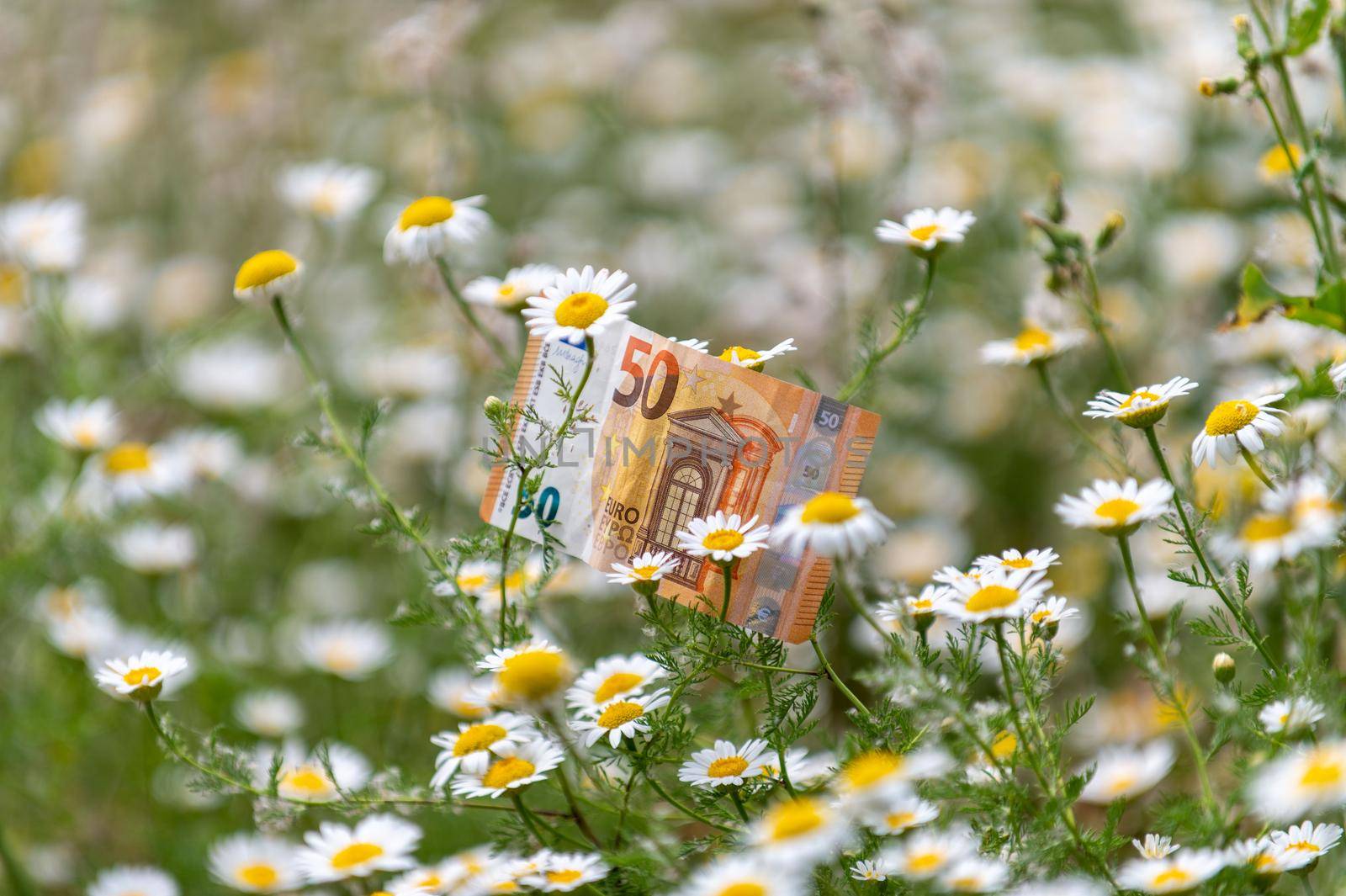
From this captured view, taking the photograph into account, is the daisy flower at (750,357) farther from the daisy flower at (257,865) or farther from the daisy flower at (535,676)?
the daisy flower at (257,865)

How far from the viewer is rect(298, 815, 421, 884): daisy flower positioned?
146 cm

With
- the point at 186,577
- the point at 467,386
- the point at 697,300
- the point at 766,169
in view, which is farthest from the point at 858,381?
the point at 766,169

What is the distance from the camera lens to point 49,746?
2.41 metres

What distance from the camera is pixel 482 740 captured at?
54.0 inches

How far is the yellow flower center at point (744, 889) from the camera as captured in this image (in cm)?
100

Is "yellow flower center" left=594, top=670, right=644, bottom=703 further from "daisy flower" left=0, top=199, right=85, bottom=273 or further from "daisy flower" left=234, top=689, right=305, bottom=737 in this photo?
"daisy flower" left=0, top=199, right=85, bottom=273

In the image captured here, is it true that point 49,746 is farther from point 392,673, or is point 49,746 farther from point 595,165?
point 595,165

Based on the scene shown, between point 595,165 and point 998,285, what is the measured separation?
1959 millimetres

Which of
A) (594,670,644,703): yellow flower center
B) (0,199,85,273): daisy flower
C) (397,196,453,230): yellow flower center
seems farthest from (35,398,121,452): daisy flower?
(594,670,644,703): yellow flower center

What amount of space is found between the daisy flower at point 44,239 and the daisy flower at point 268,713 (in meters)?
1.03

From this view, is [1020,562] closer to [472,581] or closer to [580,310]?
[580,310]

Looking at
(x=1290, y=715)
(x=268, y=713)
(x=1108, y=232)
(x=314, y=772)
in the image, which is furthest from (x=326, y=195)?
(x=1290, y=715)

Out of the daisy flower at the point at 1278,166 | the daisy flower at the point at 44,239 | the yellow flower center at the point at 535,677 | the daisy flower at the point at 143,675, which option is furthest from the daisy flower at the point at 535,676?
the daisy flower at the point at 44,239

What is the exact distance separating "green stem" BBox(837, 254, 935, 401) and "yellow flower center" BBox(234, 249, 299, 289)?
2.37 feet
